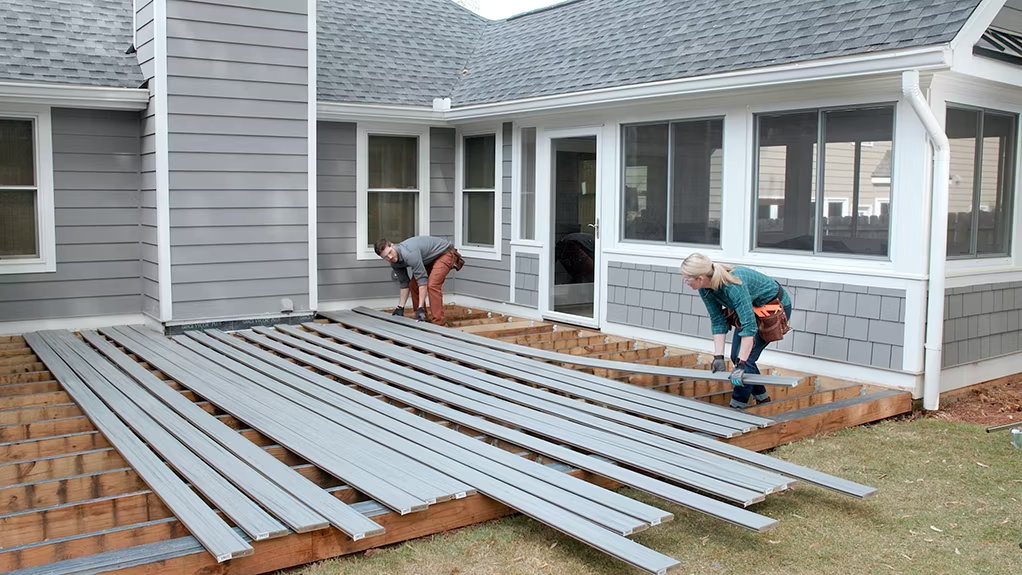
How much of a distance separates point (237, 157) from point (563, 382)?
4.46m

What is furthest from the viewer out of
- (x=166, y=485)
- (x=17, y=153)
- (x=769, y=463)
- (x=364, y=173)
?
(x=364, y=173)

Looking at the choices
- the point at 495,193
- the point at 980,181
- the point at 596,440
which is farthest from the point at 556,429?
the point at 495,193

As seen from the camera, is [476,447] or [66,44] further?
[66,44]

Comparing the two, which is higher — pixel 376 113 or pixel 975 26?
pixel 975 26

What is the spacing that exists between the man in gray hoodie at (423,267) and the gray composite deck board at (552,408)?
0.91 m

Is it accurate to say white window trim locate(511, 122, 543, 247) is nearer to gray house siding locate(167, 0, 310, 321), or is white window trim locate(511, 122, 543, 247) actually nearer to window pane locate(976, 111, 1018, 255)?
gray house siding locate(167, 0, 310, 321)

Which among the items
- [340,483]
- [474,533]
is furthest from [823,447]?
[340,483]

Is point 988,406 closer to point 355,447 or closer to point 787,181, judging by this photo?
point 787,181

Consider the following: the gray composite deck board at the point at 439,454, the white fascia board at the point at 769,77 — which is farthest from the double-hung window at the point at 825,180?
the gray composite deck board at the point at 439,454

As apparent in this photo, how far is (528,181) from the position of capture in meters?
10.4

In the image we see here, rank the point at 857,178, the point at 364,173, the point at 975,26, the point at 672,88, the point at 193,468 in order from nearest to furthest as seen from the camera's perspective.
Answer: the point at 193,468, the point at 975,26, the point at 857,178, the point at 672,88, the point at 364,173

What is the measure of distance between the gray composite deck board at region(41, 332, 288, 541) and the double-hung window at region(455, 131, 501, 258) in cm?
544

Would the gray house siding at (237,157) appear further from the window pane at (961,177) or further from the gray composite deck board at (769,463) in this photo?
→ the window pane at (961,177)

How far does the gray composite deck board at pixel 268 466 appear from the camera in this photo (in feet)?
12.7
